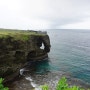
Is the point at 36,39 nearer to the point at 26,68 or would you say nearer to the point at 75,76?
the point at 26,68

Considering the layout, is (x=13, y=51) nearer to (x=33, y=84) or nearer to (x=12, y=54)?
(x=12, y=54)

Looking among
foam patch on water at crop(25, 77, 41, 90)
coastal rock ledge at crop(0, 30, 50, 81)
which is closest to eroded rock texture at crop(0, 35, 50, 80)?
coastal rock ledge at crop(0, 30, 50, 81)

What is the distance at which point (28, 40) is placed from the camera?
7244 cm

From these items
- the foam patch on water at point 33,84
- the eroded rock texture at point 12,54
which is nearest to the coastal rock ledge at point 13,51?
the eroded rock texture at point 12,54

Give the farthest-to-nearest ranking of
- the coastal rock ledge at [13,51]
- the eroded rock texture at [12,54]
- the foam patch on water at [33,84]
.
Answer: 1. the coastal rock ledge at [13,51]
2. the eroded rock texture at [12,54]
3. the foam patch on water at [33,84]

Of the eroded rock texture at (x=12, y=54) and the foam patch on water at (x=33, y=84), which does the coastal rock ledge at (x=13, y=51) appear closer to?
the eroded rock texture at (x=12, y=54)

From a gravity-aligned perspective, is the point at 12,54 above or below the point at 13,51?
below

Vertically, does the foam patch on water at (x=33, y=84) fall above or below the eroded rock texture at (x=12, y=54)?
below

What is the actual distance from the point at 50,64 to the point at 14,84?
3060 cm

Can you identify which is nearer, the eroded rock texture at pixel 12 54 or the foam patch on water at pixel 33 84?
the foam patch on water at pixel 33 84

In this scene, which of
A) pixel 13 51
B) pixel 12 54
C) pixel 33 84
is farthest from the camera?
pixel 13 51

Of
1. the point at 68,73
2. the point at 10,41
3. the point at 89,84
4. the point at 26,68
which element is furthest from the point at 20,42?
the point at 89,84

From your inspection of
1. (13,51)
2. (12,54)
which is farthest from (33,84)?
(13,51)

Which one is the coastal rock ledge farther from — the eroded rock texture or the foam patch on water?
the foam patch on water
